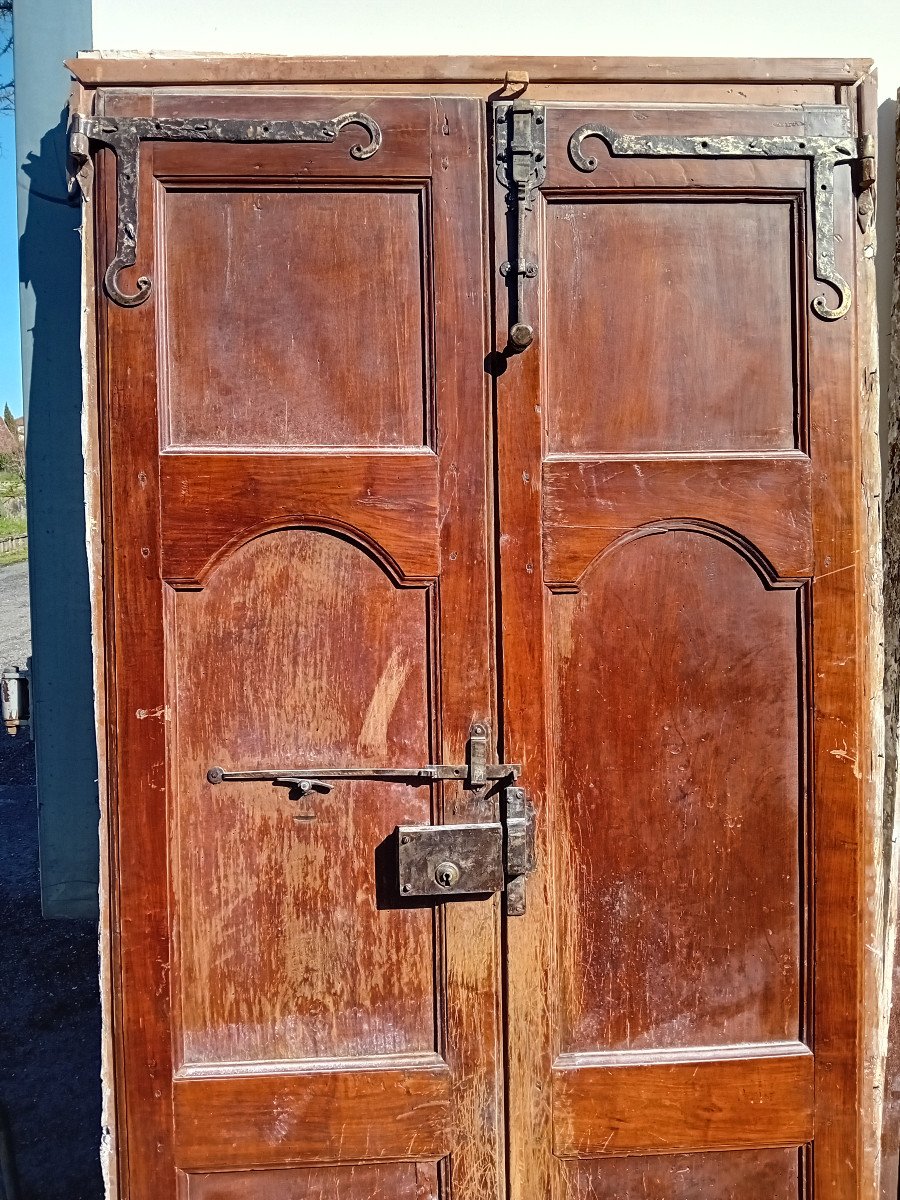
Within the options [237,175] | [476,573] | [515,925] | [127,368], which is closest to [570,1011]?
[515,925]

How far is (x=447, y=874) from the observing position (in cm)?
158

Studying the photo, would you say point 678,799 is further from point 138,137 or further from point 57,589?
point 138,137

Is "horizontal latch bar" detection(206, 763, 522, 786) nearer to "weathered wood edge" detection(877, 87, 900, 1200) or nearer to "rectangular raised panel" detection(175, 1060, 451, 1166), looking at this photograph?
"rectangular raised panel" detection(175, 1060, 451, 1166)

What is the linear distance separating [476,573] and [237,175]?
3.25 feet

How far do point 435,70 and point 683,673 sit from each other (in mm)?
1413

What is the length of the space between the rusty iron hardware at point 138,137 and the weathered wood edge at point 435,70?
0.10 metres

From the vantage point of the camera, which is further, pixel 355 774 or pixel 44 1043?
pixel 44 1043

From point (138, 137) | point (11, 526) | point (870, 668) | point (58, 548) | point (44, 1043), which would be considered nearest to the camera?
point (138, 137)

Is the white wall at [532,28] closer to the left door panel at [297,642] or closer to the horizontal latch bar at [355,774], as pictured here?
the left door panel at [297,642]

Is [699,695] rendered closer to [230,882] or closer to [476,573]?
[476,573]

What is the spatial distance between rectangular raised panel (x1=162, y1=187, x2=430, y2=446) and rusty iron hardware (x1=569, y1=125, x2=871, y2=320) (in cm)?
42

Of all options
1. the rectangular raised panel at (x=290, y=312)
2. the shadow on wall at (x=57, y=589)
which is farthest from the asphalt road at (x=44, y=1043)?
the rectangular raised panel at (x=290, y=312)

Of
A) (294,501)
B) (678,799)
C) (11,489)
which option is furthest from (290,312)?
(11,489)

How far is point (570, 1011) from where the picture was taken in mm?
1666
